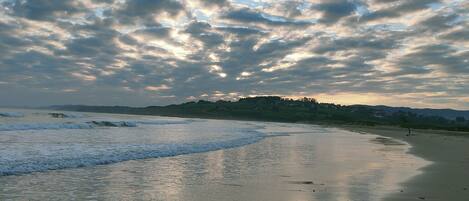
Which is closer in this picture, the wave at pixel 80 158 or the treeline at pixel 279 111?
the wave at pixel 80 158

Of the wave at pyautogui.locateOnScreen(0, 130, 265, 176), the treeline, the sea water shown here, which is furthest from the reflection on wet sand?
the treeline

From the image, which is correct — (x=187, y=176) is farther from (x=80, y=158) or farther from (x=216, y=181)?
(x=80, y=158)

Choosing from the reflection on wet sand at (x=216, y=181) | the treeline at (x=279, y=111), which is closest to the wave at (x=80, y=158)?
the reflection on wet sand at (x=216, y=181)

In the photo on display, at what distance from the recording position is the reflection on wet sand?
916 cm

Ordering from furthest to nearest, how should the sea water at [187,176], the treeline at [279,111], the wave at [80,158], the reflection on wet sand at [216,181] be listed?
the treeline at [279,111], the wave at [80,158], the sea water at [187,176], the reflection on wet sand at [216,181]

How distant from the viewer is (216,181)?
36.4ft

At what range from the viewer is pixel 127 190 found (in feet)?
31.6

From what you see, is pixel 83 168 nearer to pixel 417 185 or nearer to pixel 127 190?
pixel 127 190

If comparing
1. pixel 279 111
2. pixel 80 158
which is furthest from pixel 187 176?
pixel 279 111

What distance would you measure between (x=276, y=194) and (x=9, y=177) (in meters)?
6.98

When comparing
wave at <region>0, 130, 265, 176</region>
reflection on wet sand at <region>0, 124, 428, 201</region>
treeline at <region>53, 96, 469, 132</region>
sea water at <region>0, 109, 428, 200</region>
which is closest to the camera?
reflection on wet sand at <region>0, 124, 428, 201</region>

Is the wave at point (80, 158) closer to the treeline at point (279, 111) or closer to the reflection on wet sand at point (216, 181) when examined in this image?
the reflection on wet sand at point (216, 181)

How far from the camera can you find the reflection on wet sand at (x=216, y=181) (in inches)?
360

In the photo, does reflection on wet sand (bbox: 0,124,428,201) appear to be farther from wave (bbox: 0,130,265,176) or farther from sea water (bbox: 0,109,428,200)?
wave (bbox: 0,130,265,176)
